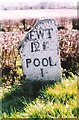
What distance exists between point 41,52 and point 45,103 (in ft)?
3.74

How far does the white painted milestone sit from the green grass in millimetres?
333

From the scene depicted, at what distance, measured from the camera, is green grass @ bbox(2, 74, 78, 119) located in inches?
111

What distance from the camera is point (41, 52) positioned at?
A: 3.93 m

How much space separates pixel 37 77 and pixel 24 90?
1.23 feet

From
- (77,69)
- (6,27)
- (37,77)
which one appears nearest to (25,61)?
(37,77)

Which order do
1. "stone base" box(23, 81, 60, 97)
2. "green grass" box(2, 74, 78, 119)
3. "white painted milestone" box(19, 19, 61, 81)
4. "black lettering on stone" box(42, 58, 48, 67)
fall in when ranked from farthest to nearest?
"black lettering on stone" box(42, 58, 48, 67) < "white painted milestone" box(19, 19, 61, 81) < "stone base" box(23, 81, 60, 97) < "green grass" box(2, 74, 78, 119)

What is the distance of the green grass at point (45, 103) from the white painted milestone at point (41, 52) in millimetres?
333

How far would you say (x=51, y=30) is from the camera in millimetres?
3908

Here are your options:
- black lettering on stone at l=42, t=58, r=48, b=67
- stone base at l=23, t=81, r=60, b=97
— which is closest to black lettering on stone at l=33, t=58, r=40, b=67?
black lettering on stone at l=42, t=58, r=48, b=67

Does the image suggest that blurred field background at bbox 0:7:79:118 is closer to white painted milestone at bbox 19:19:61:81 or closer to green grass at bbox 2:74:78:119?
green grass at bbox 2:74:78:119

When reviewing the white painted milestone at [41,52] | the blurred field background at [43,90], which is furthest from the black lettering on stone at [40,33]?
the blurred field background at [43,90]

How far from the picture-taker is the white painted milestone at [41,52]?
12.6 ft

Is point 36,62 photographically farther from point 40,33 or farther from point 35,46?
point 40,33

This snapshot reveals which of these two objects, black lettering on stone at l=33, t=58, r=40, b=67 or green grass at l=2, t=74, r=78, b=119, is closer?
green grass at l=2, t=74, r=78, b=119
